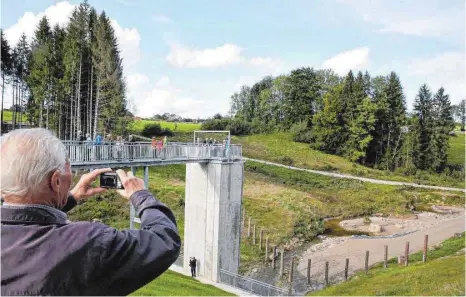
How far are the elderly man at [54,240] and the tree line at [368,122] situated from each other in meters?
69.6

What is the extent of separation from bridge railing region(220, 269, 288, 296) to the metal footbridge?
585cm

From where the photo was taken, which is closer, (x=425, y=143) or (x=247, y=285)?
(x=247, y=285)

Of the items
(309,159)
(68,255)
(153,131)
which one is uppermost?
(68,255)

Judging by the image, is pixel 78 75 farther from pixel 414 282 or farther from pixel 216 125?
pixel 216 125

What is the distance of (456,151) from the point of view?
86.6 meters

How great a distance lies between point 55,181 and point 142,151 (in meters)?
16.5

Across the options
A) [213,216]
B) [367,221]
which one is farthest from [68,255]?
[367,221]

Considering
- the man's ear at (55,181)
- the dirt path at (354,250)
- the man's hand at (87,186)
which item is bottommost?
the dirt path at (354,250)

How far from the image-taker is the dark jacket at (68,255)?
165 cm

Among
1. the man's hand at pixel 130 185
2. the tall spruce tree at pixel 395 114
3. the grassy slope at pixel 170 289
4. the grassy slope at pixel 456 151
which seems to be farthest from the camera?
the grassy slope at pixel 456 151

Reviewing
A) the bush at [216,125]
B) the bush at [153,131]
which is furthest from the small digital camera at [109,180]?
the bush at [216,125]

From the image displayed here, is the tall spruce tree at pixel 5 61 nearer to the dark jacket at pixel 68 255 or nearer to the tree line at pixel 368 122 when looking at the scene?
the tree line at pixel 368 122

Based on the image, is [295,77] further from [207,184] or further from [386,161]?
[207,184]

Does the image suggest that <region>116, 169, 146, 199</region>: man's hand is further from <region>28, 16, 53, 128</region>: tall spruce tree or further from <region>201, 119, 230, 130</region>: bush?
<region>201, 119, 230, 130</region>: bush
